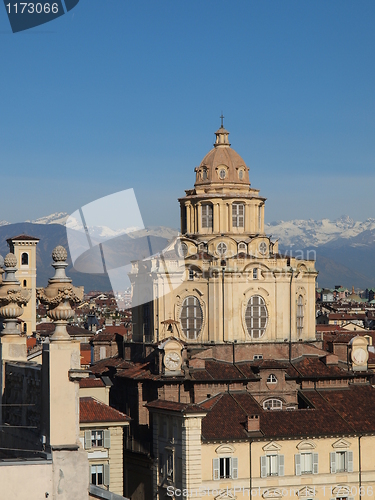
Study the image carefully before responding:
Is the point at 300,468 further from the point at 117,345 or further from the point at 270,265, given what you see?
the point at 117,345

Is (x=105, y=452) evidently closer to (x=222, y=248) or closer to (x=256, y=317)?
(x=256, y=317)

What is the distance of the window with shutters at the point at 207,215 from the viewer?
2724 inches

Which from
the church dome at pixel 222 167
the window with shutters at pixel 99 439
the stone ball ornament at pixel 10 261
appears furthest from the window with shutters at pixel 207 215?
the stone ball ornament at pixel 10 261

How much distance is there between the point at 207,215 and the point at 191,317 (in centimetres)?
686

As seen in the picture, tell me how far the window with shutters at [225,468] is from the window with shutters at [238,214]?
1737 centimetres

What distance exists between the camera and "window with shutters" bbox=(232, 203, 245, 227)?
2719 inches

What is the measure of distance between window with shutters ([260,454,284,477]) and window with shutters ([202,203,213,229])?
17066 mm

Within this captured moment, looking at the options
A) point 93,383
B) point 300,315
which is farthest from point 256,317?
point 93,383

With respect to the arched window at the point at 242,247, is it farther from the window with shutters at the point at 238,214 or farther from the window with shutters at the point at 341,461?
the window with shutters at the point at 341,461

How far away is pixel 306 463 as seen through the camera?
191 ft

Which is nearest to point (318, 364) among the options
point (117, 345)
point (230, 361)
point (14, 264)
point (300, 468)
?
point (230, 361)

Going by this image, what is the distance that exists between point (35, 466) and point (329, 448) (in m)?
40.3

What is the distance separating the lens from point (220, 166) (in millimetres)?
70250

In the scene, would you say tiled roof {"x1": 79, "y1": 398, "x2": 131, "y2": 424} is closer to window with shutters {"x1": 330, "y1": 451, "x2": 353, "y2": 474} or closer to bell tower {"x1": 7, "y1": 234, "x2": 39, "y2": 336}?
window with shutters {"x1": 330, "y1": 451, "x2": 353, "y2": 474}
